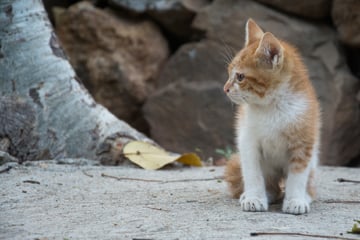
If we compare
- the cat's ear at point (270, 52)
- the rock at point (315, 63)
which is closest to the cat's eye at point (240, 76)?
the cat's ear at point (270, 52)

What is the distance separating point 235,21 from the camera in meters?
6.36

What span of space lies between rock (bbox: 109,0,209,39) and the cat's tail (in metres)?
3.22

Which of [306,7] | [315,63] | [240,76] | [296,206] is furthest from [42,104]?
[306,7]

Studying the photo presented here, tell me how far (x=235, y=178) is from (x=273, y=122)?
20.2 inches

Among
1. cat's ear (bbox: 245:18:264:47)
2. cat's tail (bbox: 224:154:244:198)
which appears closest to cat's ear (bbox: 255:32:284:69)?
cat's ear (bbox: 245:18:264:47)

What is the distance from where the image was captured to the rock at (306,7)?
6207 mm

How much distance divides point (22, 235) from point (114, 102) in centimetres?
431

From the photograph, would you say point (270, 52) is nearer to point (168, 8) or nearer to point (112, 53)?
point (168, 8)

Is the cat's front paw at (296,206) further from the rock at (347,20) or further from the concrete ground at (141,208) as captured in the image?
the rock at (347,20)

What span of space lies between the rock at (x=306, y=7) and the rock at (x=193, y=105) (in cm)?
76

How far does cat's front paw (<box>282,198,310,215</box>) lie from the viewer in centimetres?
314

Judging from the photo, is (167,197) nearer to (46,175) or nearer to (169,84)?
(46,175)

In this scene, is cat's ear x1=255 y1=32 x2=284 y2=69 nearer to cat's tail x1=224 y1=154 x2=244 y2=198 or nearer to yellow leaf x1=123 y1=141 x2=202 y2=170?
cat's tail x1=224 y1=154 x2=244 y2=198

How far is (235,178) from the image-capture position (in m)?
3.64
